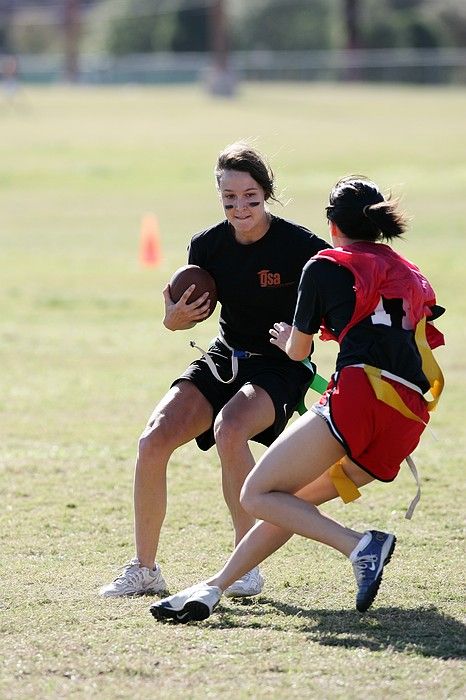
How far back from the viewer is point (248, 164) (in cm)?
582

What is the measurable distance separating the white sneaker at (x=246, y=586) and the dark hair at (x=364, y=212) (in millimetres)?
1520

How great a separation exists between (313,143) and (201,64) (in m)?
30.9

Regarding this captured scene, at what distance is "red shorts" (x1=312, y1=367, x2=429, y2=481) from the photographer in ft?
16.8

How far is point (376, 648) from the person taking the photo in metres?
4.82

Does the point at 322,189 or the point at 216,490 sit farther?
the point at 322,189

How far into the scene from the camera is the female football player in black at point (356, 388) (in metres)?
5.12

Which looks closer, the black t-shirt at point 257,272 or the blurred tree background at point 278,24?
the black t-shirt at point 257,272

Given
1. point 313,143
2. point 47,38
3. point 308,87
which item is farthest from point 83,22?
point 313,143

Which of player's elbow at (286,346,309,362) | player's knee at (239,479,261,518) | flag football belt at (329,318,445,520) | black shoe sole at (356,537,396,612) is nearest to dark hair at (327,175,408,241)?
flag football belt at (329,318,445,520)

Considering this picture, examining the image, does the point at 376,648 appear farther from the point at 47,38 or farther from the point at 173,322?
the point at 47,38

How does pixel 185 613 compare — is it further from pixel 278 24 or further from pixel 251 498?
pixel 278 24

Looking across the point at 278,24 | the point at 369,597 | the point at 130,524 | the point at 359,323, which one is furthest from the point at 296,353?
the point at 278,24

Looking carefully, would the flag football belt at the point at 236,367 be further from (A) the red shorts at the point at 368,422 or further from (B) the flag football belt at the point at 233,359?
(A) the red shorts at the point at 368,422

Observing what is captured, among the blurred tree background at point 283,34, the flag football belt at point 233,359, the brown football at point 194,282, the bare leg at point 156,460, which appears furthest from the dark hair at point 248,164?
the blurred tree background at point 283,34
